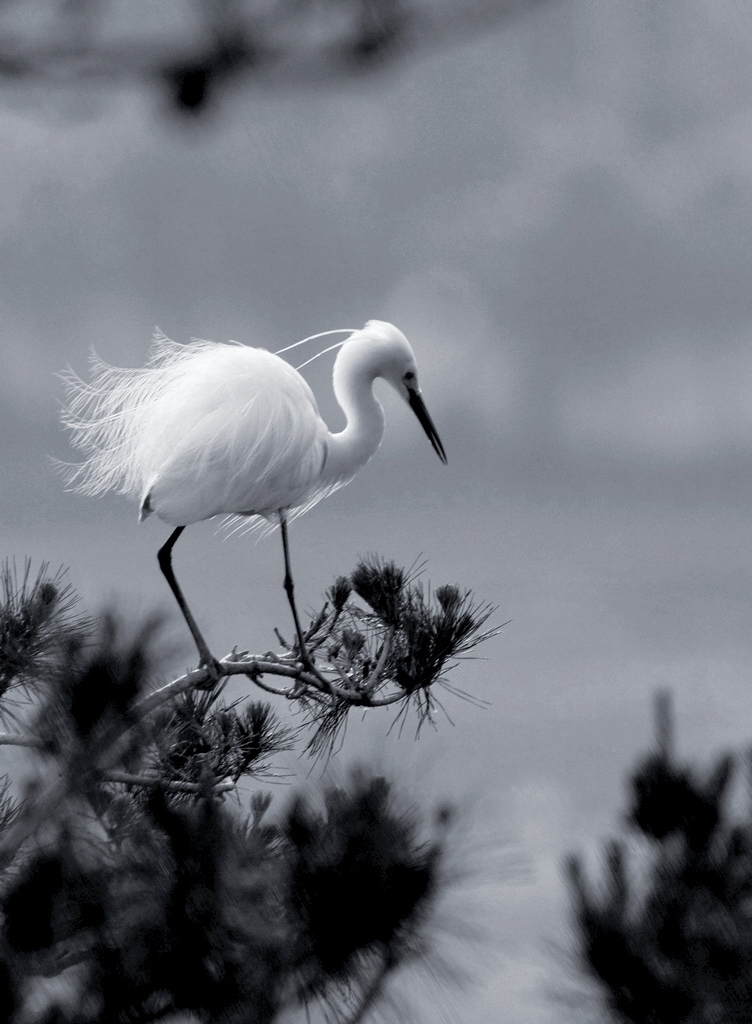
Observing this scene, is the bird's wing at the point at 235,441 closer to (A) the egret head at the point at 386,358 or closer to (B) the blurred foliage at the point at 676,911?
(A) the egret head at the point at 386,358

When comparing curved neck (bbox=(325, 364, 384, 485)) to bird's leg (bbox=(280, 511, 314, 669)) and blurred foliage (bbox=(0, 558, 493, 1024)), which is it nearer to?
bird's leg (bbox=(280, 511, 314, 669))

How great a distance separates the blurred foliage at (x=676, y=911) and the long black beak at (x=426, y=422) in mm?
3476

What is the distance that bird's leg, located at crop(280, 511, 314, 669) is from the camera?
12.8 ft

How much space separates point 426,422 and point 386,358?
41cm

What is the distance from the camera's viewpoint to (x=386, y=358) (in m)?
5.08

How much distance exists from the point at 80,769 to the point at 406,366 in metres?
3.69

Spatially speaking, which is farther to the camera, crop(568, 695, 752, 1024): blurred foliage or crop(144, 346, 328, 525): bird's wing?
crop(144, 346, 328, 525): bird's wing

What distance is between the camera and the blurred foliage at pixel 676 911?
1843 millimetres

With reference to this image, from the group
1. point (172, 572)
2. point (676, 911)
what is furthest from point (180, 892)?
point (172, 572)

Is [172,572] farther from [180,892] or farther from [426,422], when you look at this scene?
[180,892]

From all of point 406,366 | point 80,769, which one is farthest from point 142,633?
point 406,366

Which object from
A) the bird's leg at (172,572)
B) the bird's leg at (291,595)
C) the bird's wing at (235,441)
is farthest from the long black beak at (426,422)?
the bird's leg at (172,572)

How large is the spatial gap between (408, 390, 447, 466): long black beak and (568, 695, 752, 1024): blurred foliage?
3476 mm

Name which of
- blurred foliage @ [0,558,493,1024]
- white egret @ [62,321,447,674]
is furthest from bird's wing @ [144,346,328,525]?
blurred foliage @ [0,558,493,1024]
